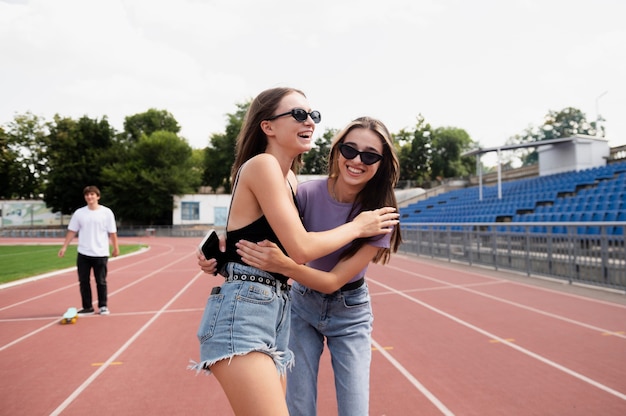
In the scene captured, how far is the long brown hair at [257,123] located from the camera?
1.79 metres

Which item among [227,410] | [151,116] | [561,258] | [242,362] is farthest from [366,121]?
[151,116]

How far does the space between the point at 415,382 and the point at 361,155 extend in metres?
2.59

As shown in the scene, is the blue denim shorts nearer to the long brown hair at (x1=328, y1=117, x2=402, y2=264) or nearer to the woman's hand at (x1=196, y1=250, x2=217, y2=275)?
the woman's hand at (x1=196, y1=250, x2=217, y2=275)

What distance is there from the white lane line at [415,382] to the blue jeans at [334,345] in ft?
5.00

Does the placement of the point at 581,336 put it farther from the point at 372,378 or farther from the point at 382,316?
the point at 372,378

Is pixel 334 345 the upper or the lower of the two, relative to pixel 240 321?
lower

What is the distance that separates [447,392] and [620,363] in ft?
6.49

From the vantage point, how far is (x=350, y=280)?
1974 mm

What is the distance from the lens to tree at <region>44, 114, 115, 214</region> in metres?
46.1

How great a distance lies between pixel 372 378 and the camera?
3838 millimetres

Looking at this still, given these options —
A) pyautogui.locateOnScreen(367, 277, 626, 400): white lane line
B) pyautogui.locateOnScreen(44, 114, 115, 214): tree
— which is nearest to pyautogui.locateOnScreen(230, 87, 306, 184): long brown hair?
pyautogui.locateOnScreen(367, 277, 626, 400): white lane line

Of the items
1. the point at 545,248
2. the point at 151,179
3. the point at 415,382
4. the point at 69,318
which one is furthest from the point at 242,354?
the point at 151,179

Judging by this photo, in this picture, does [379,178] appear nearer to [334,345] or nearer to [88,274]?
[334,345]

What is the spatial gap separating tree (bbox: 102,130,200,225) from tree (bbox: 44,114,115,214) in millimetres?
2282
